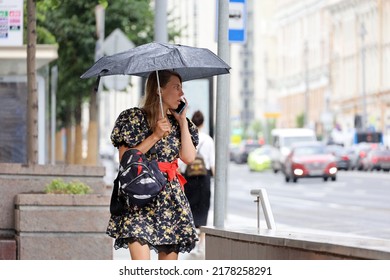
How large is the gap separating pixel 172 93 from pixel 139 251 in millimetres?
964

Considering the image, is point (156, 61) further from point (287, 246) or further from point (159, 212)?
point (287, 246)

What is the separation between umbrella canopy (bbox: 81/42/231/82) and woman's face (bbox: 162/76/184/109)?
9 centimetres

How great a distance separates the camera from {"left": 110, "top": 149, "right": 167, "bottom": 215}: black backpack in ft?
26.8

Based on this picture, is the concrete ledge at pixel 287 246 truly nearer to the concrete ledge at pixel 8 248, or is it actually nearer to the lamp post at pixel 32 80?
the concrete ledge at pixel 8 248

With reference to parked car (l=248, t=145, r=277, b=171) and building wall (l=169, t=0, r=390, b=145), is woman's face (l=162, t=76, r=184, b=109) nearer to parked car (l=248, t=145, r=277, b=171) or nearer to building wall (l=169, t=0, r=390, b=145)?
parked car (l=248, t=145, r=277, b=171)

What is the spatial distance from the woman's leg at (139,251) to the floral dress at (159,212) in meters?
0.03

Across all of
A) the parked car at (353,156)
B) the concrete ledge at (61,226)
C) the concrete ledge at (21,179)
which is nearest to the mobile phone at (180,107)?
the concrete ledge at (61,226)

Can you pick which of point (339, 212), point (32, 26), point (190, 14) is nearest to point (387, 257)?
point (32, 26)

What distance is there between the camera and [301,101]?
14725cm

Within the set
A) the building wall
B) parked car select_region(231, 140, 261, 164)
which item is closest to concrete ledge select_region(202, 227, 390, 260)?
the building wall

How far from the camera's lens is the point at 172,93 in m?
8.39

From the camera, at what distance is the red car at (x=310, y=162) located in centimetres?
5497
